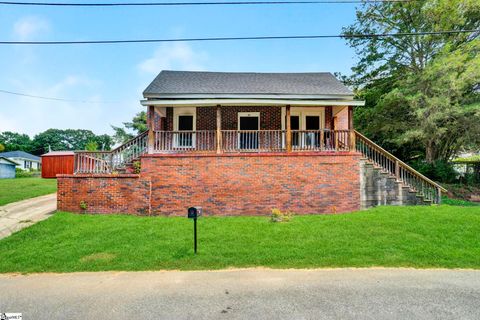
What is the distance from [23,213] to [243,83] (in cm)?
1031

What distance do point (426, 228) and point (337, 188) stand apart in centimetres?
297

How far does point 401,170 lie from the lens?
391 inches

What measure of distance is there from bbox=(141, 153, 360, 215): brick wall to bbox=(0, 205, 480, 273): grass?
0.93 meters

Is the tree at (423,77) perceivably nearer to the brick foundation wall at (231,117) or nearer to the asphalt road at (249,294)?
the brick foundation wall at (231,117)

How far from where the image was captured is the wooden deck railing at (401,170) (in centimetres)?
975

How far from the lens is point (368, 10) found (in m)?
16.2

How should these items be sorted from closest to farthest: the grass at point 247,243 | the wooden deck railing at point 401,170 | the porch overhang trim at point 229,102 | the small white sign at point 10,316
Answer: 1. the small white sign at point 10,316
2. the grass at point 247,243
3. the porch overhang trim at point 229,102
4. the wooden deck railing at point 401,170

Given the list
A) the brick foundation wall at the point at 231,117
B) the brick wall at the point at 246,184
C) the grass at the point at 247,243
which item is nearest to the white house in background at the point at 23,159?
the brick foundation wall at the point at 231,117

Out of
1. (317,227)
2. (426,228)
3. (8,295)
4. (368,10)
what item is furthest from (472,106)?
(8,295)

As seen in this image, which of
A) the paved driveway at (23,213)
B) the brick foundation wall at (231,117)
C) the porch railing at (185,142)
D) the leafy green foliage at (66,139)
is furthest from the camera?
the leafy green foliage at (66,139)

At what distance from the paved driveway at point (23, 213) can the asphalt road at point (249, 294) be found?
367 cm

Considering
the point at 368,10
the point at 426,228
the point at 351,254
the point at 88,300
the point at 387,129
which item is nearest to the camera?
the point at 88,300

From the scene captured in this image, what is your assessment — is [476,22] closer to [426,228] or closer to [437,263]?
[426,228]

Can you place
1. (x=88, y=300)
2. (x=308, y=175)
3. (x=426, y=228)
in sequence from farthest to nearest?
(x=308, y=175) < (x=426, y=228) < (x=88, y=300)
